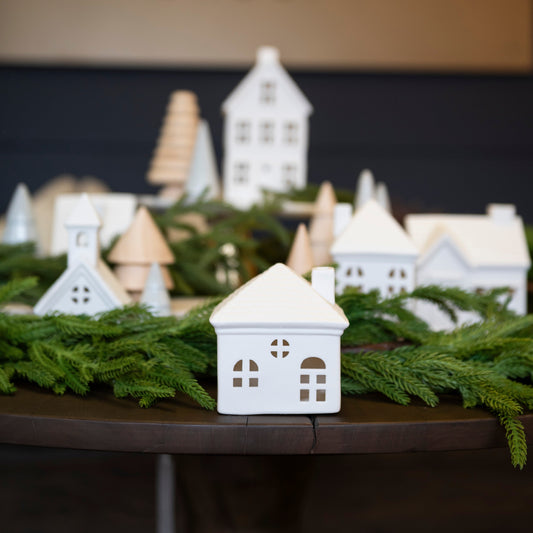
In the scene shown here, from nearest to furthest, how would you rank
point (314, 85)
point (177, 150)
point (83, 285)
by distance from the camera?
point (83, 285)
point (177, 150)
point (314, 85)

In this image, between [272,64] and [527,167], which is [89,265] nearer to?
[272,64]

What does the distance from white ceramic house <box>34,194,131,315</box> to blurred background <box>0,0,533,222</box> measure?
2.56 metres

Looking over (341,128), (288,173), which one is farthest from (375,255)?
(341,128)

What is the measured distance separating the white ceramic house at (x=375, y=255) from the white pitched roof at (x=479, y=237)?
0.80 feet

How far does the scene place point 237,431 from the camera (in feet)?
1.84

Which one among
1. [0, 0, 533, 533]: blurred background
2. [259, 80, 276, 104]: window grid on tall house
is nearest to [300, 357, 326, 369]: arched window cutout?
[259, 80, 276, 104]: window grid on tall house

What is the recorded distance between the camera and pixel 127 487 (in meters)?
2.25

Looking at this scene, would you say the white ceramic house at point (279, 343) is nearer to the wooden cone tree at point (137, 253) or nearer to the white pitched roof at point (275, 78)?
the wooden cone tree at point (137, 253)

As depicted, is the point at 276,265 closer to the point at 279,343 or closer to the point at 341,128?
the point at 279,343

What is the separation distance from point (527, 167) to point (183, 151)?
7.69 ft

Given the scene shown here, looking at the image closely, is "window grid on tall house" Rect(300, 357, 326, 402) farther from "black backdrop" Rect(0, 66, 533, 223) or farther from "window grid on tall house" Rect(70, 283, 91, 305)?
"black backdrop" Rect(0, 66, 533, 223)

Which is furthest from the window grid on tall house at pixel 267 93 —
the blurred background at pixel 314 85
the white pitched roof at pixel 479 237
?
the blurred background at pixel 314 85

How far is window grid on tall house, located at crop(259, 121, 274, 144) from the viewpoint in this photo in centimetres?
163

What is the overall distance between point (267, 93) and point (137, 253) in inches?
30.7
